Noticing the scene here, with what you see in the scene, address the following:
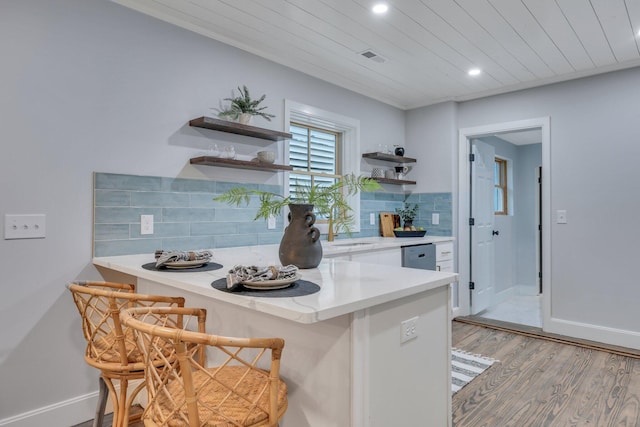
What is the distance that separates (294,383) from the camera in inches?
52.8

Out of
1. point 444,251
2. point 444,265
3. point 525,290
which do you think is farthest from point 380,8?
point 525,290

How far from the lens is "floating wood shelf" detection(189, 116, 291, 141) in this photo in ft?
8.32

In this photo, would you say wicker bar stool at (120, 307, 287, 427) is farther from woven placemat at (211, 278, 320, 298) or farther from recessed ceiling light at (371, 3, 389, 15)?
recessed ceiling light at (371, 3, 389, 15)

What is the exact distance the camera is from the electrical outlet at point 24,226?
1938 millimetres

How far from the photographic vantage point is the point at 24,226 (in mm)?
1984

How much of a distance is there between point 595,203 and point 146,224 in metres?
3.68

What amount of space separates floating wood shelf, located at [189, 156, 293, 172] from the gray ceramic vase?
1068 mm

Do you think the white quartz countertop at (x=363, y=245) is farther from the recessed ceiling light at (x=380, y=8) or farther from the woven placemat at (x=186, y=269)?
the recessed ceiling light at (x=380, y=8)

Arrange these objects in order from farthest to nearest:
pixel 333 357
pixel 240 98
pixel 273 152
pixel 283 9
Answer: pixel 273 152 → pixel 240 98 → pixel 283 9 → pixel 333 357

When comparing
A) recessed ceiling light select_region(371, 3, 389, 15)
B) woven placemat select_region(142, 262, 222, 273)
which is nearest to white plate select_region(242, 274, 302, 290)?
woven placemat select_region(142, 262, 222, 273)

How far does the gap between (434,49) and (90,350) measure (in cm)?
296

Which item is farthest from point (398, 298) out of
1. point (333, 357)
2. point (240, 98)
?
point (240, 98)

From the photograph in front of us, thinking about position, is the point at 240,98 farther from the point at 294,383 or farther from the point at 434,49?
the point at 294,383

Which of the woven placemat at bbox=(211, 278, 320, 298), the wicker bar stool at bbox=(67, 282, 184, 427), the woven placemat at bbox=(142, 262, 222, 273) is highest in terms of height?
the woven placemat at bbox=(142, 262, 222, 273)
